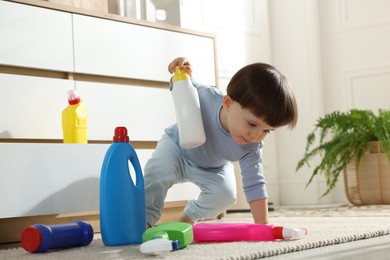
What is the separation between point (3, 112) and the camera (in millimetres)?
1937

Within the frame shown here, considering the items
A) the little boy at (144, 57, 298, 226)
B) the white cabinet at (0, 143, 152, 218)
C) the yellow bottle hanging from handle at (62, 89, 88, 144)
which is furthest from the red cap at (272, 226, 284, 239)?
the yellow bottle hanging from handle at (62, 89, 88, 144)

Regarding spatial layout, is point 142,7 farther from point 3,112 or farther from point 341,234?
point 341,234

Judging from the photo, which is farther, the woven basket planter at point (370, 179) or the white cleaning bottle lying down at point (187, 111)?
the woven basket planter at point (370, 179)

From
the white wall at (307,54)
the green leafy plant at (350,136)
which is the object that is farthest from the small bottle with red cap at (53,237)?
the white wall at (307,54)

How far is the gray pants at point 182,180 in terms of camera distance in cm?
170

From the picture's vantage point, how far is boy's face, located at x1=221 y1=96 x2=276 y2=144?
5.01ft

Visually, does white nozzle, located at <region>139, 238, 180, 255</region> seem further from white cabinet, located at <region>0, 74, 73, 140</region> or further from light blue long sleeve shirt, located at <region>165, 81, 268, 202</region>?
white cabinet, located at <region>0, 74, 73, 140</region>

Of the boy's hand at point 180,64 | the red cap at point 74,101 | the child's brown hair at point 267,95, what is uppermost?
the boy's hand at point 180,64

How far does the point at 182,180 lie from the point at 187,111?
0.30 meters

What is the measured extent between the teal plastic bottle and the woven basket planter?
1662 mm

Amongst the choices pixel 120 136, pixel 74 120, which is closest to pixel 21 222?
pixel 74 120

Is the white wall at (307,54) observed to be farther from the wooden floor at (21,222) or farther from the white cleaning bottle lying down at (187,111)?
the white cleaning bottle lying down at (187,111)

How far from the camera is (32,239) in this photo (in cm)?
141

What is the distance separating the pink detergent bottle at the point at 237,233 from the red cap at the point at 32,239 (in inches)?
13.0
